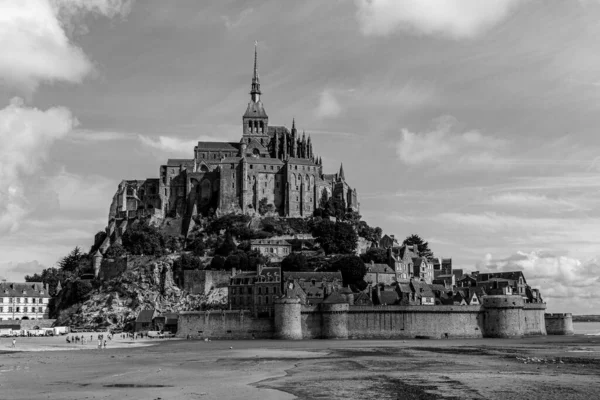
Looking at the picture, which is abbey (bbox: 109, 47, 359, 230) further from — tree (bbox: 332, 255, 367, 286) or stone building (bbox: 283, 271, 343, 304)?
stone building (bbox: 283, 271, 343, 304)

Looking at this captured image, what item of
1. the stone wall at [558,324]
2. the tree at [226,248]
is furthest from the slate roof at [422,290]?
the tree at [226,248]

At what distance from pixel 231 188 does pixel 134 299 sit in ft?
96.9

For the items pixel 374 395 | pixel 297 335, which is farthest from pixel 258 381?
pixel 297 335

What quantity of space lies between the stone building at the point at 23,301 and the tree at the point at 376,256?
1760 inches

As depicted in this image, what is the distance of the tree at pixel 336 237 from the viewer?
99.9 metres

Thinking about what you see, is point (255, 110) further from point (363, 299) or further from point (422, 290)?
point (363, 299)

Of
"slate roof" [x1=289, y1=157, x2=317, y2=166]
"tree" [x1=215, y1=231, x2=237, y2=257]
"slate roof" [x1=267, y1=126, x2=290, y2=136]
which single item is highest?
"slate roof" [x1=267, y1=126, x2=290, y2=136]

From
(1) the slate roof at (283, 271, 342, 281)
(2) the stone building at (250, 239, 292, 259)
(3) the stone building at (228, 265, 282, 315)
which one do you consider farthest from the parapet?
(2) the stone building at (250, 239, 292, 259)

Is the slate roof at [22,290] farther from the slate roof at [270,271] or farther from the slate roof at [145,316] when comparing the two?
the slate roof at [270,271]

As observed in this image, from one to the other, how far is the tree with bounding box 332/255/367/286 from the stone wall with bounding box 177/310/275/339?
16.8 metres

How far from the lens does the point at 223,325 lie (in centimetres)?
7562

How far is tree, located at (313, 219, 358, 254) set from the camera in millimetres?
99938

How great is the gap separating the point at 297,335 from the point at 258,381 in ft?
114

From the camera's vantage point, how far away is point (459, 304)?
79.8 metres
